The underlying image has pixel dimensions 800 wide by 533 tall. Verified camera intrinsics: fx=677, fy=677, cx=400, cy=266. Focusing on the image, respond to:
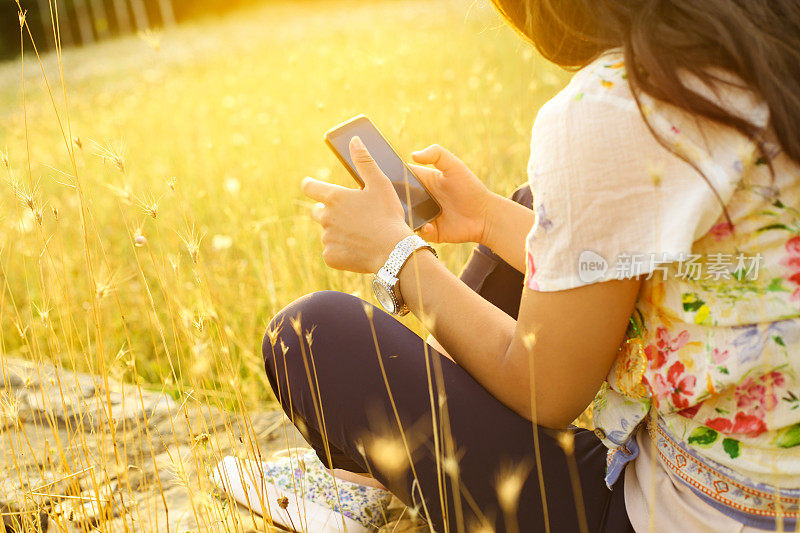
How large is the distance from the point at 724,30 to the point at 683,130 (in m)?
0.12

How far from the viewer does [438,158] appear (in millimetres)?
1436

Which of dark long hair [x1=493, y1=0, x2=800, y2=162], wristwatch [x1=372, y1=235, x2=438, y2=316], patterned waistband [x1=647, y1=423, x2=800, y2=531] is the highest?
dark long hair [x1=493, y1=0, x2=800, y2=162]

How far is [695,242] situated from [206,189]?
3.08m

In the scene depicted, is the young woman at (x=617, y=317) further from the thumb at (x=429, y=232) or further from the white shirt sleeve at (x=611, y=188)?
the thumb at (x=429, y=232)

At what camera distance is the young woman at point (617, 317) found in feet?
2.63

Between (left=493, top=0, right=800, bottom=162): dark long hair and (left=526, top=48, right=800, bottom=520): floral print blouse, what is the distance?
0.02m

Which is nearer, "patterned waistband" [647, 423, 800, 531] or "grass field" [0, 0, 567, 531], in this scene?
"patterned waistband" [647, 423, 800, 531]

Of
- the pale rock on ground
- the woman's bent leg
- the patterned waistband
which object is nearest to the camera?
the patterned waistband

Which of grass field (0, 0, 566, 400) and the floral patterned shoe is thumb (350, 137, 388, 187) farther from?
the floral patterned shoe

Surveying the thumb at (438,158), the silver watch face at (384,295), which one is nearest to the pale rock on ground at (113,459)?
the silver watch face at (384,295)

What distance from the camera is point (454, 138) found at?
3467mm

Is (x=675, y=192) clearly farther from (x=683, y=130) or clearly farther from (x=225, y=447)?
(x=225, y=447)

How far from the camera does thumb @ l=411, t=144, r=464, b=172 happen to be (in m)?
1.40

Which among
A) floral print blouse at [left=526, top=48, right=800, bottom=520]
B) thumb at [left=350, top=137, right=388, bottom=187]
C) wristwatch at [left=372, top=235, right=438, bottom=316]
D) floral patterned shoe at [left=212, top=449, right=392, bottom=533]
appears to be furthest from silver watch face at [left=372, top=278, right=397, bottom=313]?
floral patterned shoe at [left=212, top=449, right=392, bottom=533]
